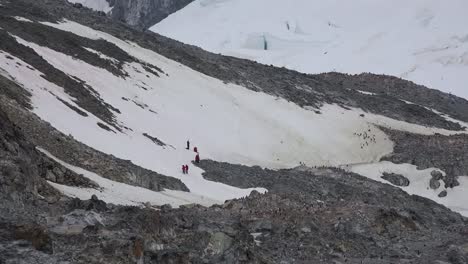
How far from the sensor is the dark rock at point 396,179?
36.2 metres

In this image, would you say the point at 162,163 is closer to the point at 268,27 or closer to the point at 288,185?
the point at 288,185

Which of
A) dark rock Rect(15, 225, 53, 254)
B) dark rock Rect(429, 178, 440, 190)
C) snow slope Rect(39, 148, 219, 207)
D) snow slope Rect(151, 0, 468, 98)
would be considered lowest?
snow slope Rect(39, 148, 219, 207)

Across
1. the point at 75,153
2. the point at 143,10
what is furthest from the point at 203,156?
the point at 143,10

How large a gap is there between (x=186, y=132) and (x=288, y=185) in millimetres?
9655

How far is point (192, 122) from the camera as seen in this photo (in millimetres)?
39844

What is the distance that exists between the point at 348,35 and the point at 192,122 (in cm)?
5222

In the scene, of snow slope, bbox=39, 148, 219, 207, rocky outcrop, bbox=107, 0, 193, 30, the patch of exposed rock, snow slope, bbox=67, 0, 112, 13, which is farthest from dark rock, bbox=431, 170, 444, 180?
snow slope, bbox=67, 0, 112, 13

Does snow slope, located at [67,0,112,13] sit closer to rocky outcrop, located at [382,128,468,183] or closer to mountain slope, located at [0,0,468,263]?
mountain slope, located at [0,0,468,263]

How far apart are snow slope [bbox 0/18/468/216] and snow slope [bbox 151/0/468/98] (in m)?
27.5

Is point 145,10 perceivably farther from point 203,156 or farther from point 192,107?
point 203,156

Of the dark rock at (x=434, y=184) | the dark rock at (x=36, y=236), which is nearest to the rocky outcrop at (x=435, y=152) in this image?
the dark rock at (x=434, y=184)

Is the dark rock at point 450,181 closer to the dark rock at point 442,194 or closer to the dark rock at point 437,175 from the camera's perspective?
the dark rock at point 437,175

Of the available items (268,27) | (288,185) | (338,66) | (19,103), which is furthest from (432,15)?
(19,103)

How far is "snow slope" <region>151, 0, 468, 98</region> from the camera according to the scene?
7706 centimetres
